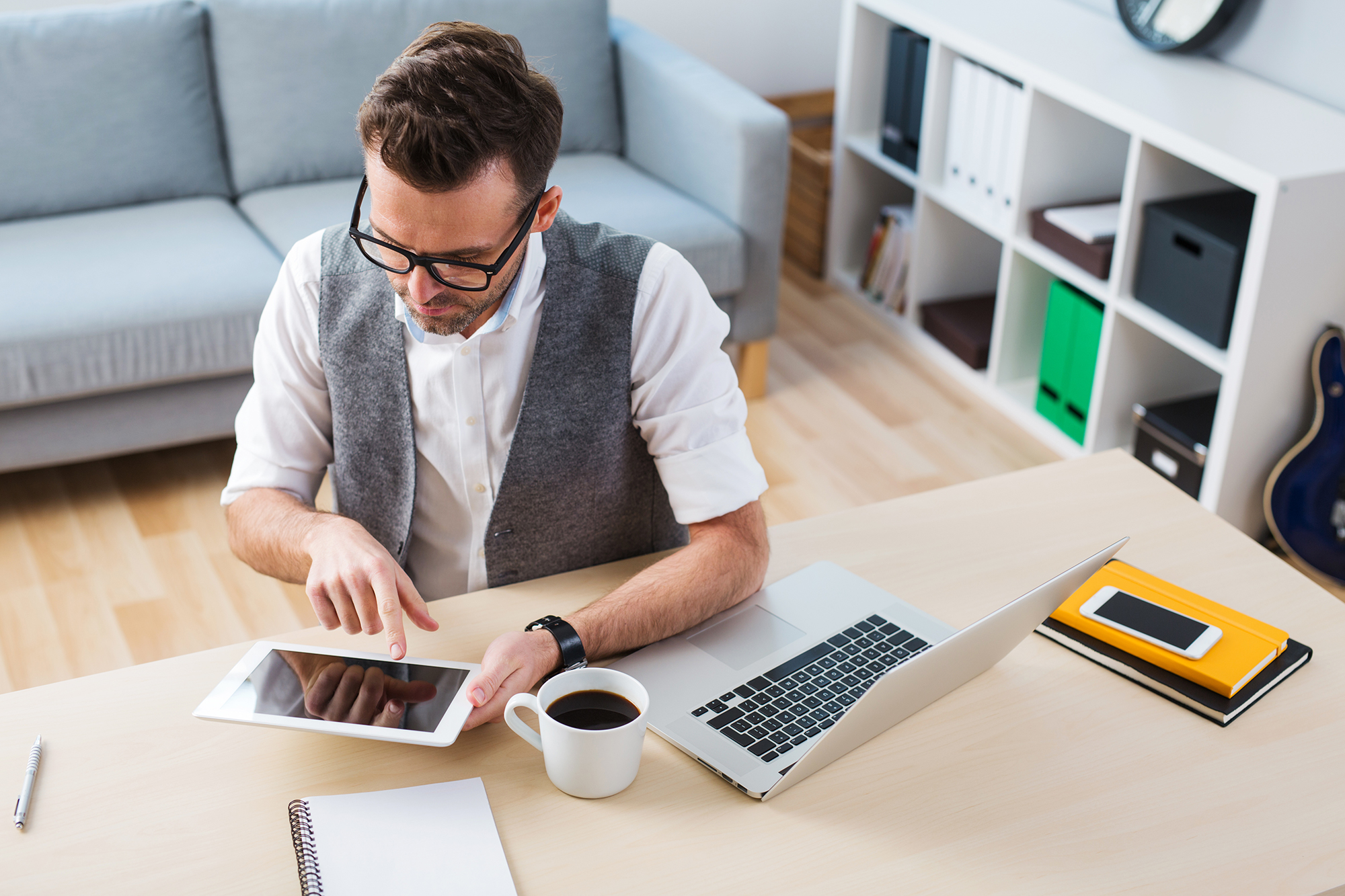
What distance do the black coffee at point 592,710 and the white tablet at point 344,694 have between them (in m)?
0.08

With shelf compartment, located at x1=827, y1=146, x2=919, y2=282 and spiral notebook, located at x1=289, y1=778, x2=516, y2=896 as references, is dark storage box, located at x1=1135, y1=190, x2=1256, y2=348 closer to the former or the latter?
shelf compartment, located at x1=827, y1=146, x2=919, y2=282

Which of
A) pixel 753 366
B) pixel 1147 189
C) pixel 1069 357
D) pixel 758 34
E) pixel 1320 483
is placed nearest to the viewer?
pixel 1320 483

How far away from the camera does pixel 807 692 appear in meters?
1.10

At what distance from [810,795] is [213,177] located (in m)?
2.39

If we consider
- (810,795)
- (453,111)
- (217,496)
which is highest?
(453,111)

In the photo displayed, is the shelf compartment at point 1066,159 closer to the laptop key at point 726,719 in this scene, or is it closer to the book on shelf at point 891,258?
the book on shelf at point 891,258

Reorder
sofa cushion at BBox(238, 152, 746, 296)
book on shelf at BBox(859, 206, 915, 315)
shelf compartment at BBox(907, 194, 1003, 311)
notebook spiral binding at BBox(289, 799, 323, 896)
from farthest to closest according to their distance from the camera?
1. book on shelf at BBox(859, 206, 915, 315)
2. shelf compartment at BBox(907, 194, 1003, 311)
3. sofa cushion at BBox(238, 152, 746, 296)
4. notebook spiral binding at BBox(289, 799, 323, 896)

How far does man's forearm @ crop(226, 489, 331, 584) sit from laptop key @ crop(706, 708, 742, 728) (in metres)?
0.43

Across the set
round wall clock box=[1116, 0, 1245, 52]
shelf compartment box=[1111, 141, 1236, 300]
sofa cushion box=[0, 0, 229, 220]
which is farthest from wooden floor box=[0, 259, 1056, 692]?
round wall clock box=[1116, 0, 1245, 52]

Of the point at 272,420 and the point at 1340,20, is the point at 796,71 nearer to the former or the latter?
the point at 1340,20

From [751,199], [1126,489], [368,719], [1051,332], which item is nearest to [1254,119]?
[1051,332]

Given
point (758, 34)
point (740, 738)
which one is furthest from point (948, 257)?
point (740, 738)

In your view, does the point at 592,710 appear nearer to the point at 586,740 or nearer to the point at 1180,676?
the point at 586,740

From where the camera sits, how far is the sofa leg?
117 inches
